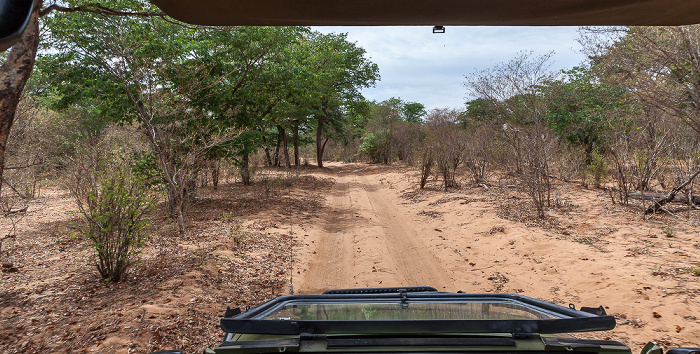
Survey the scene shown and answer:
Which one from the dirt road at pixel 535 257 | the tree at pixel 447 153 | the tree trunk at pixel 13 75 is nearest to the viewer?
the tree trunk at pixel 13 75

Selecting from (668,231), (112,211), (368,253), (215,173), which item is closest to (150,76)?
(112,211)

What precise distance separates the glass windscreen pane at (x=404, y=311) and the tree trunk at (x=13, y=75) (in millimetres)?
3038

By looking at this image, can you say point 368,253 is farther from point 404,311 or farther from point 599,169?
point 599,169

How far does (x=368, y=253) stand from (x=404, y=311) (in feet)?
17.3

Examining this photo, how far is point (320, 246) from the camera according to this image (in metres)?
7.64

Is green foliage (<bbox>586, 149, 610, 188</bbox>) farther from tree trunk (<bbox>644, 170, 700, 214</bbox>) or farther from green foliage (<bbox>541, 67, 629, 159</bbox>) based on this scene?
tree trunk (<bbox>644, 170, 700, 214</bbox>)

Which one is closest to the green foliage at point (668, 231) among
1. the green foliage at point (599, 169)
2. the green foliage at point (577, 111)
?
the green foliage at point (599, 169)

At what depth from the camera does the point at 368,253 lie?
694 cm

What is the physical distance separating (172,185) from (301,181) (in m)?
11.0

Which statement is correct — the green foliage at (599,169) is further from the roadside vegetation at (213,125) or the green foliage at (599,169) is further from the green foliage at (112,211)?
the green foliage at (112,211)

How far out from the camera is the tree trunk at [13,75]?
3098 mm

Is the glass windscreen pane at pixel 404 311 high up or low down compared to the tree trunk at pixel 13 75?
down

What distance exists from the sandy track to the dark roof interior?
4.05 m

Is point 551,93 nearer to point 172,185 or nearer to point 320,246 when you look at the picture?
point 320,246
